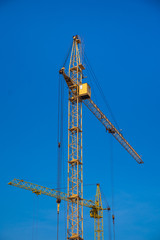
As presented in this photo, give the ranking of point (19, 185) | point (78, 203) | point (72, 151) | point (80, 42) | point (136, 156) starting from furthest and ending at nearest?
point (136, 156) → point (19, 185) → point (80, 42) → point (72, 151) → point (78, 203)

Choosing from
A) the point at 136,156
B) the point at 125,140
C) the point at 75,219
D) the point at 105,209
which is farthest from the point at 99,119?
the point at 105,209

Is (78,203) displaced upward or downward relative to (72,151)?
downward

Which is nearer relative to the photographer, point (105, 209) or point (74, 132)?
point (74, 132)

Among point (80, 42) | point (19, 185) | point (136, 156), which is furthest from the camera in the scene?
point (136, 156)

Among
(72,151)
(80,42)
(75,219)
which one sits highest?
(80,42)

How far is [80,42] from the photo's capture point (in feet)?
265

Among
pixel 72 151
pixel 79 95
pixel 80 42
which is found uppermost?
pixel 80 42

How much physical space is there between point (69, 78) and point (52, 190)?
31.3 m

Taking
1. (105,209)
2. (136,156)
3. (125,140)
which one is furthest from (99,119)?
(105,209)

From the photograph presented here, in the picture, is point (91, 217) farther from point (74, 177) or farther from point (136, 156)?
point (74, 177)

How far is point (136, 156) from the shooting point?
3863 inches

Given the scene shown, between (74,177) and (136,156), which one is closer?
(74,177)

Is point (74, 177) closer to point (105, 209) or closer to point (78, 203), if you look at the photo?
point (78, 203)

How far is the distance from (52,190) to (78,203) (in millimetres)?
28714
